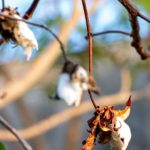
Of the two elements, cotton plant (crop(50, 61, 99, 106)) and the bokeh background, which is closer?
cotton plant (crop(50, 61, 99, 106))

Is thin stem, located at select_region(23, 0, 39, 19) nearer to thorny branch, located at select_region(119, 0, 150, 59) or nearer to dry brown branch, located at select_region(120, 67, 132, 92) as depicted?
thorny branch, located at select_region(119, 0, 150, 59)

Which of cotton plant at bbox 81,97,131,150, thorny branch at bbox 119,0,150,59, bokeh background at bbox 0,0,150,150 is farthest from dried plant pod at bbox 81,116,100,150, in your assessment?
bokeh background at bbox 0,0,150,150

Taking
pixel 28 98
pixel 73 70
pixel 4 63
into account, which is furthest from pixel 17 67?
pixel 73 70

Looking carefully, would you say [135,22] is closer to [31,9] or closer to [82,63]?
[31,9]

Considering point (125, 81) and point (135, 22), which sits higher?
point (135, 22)

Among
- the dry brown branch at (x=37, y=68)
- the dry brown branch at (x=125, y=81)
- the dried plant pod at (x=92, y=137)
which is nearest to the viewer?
the dried plant pod at (x=92, y=137)

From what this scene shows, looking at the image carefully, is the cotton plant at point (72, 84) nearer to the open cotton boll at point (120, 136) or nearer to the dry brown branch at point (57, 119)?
the open cotton boll at point (120, 136)

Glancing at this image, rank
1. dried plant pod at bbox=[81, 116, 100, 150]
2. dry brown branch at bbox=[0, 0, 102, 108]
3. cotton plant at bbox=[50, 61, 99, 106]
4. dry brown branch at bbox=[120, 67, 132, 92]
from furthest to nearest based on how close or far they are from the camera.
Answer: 1. dry brown branch at bbox=[120, 67, 132, 92]
2. dry brown branch at bbox=[0, 0, 102, 108]
3. cotton plant at bbox=[50, 61, 99, 106]
4. dried plant pod at bbox=[81, 116, 100, 150]

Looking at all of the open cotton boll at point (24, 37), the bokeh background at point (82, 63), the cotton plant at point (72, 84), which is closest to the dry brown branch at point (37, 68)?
the bokeh background at point (82, 63)

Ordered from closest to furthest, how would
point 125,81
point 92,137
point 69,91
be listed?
point 92,137 < point 69,91 < point 125,81

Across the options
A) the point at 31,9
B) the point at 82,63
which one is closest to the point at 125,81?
the point at 82,63
